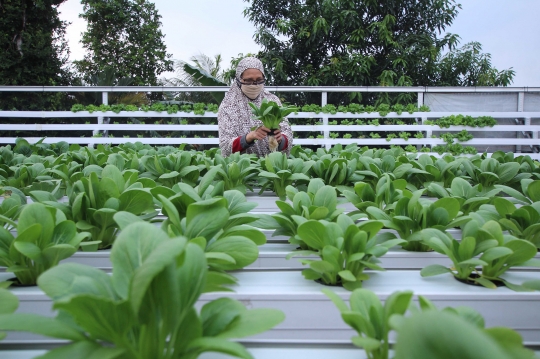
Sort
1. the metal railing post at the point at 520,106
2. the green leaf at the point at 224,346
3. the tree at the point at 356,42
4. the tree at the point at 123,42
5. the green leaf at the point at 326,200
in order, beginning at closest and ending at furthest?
the green leaf at the point at 224,346, the green leaf at the point at 326,200, the metal railing post at the point at 520,106, the tree at the point at 356,42, the tree at the point at 123,42

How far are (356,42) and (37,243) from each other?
12.0 metres

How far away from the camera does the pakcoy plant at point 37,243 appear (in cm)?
71

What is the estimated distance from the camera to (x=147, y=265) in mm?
424

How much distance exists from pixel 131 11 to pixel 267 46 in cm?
839

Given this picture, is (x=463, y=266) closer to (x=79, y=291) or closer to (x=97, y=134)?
(x=79, y=291)

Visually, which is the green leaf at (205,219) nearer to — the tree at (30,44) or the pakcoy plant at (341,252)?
the pakcoy plant at (341,252)

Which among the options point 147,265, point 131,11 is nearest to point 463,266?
point 147,265

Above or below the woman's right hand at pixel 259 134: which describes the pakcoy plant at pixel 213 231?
below

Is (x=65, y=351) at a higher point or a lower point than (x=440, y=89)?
lower

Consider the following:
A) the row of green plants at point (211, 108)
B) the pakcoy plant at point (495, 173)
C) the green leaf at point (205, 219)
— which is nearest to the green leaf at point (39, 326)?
the green leaf at point (205, 219)

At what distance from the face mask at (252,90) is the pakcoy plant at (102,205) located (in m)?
2.28

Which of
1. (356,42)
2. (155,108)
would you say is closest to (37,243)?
(155,108)

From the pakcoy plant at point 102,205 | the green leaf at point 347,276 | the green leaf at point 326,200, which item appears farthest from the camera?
the green leaf at point 326,200

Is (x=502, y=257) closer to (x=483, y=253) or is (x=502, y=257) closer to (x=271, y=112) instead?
(x=483, y=253)
